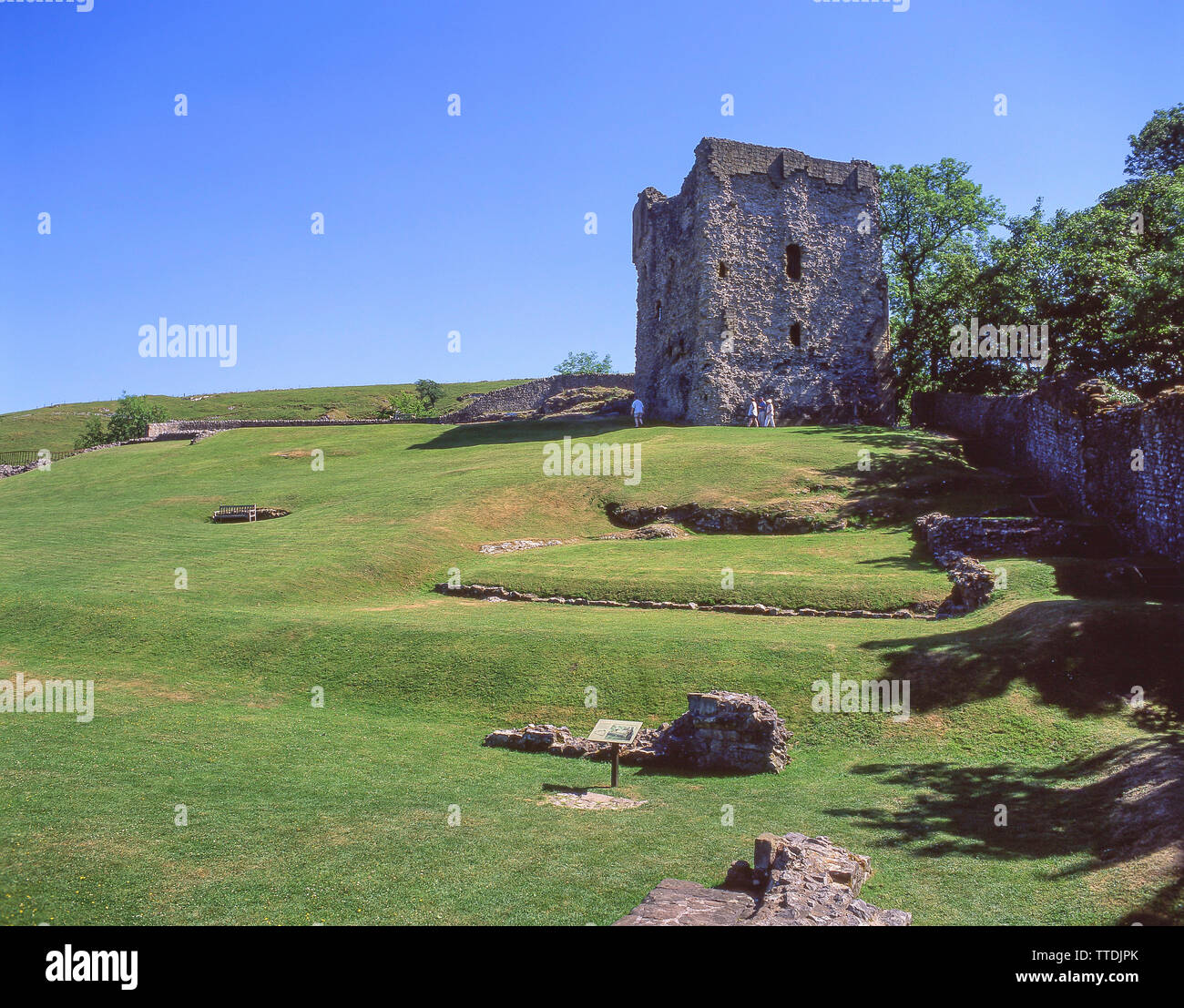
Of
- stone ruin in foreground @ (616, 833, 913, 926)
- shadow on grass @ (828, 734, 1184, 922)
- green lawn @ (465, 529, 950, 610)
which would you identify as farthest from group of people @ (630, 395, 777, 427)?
stone ruin in foreground @ (616, 833, 913, 926)

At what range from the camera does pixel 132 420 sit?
81750 mm

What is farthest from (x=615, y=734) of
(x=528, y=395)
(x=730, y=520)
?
(x=528, y=395)

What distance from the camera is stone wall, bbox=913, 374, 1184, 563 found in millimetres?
18922

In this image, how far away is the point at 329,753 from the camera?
42.1 feet

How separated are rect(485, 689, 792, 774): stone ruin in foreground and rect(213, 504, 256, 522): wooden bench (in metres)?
21.6

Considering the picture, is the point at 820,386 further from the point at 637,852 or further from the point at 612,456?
the point at 637,852

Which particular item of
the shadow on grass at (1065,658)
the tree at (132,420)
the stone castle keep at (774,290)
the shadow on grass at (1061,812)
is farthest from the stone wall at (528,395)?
the shadow on grass at (1061,812)

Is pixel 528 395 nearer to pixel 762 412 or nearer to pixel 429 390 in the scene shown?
pixel 762 412

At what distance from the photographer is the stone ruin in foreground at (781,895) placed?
7164 mm

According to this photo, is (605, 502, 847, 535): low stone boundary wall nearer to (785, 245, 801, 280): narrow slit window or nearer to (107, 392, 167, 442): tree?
(785, 245, 801, 280): narrow slit window

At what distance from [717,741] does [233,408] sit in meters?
114


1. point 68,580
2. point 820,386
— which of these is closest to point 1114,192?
point 820,386

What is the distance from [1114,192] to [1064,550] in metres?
26.1

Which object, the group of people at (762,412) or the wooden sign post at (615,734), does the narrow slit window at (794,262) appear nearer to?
the group of people at (762,412)
